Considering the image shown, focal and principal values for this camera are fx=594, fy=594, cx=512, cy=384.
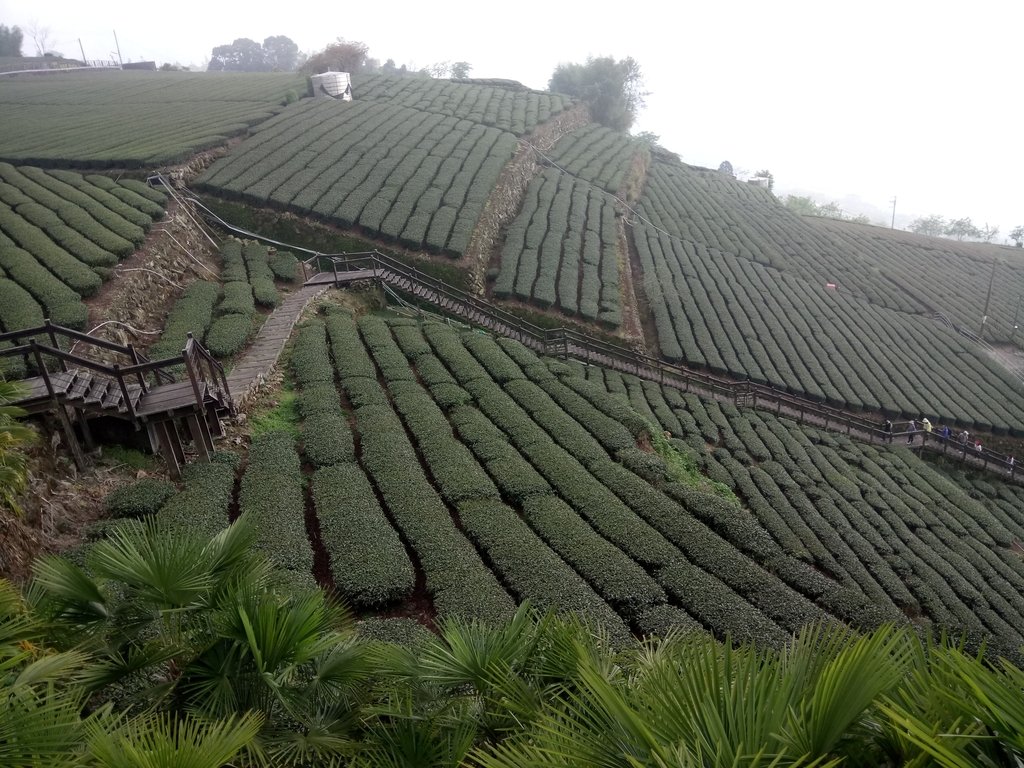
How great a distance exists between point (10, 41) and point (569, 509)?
4604 inches

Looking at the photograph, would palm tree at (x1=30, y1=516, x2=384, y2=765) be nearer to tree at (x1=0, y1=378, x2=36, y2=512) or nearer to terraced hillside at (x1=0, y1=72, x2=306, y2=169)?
tree at (x1=0, y1=378, x2=36, y2=512)

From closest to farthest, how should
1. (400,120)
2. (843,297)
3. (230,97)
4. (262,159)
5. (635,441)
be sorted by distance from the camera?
(635,441), (262,159), (843,297), (400,120), (230,97)

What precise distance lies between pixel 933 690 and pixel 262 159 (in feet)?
111

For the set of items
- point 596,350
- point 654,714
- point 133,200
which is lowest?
point 596,350

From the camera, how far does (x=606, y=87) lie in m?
73.1

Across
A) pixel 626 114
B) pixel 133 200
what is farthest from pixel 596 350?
pixel 626 114

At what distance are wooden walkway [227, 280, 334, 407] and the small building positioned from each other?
1373 inches

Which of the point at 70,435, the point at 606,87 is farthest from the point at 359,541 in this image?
the point at 606,87

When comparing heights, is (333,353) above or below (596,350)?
above

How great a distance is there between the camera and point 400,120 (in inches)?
1721

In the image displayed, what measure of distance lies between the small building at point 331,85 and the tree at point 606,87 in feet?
110

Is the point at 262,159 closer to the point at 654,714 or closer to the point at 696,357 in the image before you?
the point at 696,357

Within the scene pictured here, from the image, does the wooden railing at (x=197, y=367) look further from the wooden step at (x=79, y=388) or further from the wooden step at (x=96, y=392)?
the wooden step at (x=79, y=388)

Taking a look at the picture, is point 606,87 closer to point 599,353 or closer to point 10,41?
point 599,353
